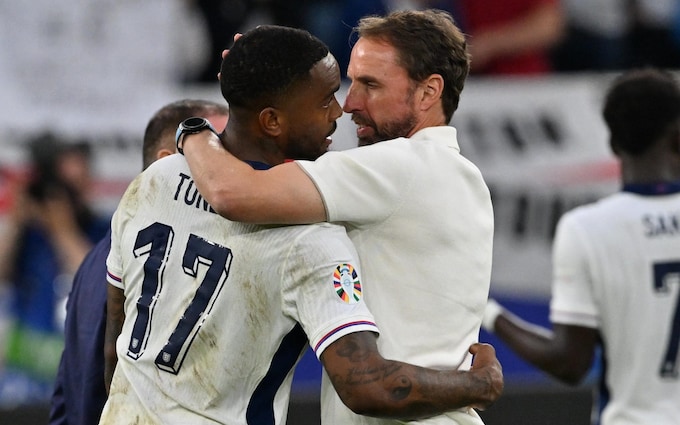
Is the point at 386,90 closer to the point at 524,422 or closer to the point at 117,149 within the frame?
the point at 524,422

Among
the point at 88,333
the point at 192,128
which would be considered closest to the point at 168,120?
the point at 88,333

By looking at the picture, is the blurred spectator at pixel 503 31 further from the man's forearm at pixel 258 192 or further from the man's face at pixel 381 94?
the man's forearm at pixel 258 192

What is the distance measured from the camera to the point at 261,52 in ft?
9.04

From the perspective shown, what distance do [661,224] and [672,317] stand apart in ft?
0.96

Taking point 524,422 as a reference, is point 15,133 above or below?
above

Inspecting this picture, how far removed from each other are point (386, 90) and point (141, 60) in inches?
177

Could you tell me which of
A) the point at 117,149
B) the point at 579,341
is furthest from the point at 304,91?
the point at 117,149

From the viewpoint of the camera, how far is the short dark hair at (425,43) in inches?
121

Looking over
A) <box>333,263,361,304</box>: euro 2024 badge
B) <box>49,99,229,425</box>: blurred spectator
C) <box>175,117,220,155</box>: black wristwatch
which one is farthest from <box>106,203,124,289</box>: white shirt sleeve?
<box>333,263,361,304</box>: euro 2024 badge

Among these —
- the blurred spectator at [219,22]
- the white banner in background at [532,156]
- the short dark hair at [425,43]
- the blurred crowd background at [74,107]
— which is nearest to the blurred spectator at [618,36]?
the white banner in background at [532,156]

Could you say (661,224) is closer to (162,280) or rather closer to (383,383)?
(383,383)

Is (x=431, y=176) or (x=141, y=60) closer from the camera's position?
(x=431, y=176)

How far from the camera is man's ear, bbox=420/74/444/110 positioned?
3.08 metres

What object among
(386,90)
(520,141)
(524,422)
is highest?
(386,90)
